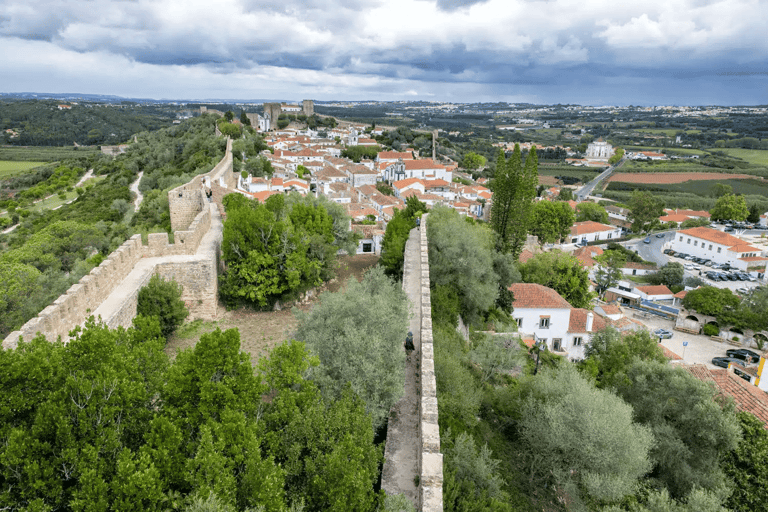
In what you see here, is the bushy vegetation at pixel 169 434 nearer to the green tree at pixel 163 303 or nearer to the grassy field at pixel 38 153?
the green tree at pixel 163 303

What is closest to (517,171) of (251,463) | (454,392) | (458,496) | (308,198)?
(308,198)

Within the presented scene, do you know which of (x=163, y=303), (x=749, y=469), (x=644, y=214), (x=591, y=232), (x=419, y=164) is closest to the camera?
(x=163, y=303)

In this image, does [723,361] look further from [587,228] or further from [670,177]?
[670,177]

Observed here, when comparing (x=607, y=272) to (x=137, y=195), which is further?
(x=607, y=272)

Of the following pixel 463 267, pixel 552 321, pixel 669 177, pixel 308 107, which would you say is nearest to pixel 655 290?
pixel 552 321

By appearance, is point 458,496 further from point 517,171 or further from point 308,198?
point 517,171

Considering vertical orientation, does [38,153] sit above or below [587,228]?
above

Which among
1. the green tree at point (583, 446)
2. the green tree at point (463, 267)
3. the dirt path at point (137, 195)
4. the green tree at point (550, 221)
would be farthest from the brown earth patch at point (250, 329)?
the green tree at point (550, 221)
